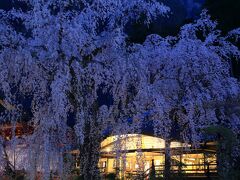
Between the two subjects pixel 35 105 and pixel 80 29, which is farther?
pixel 35 105

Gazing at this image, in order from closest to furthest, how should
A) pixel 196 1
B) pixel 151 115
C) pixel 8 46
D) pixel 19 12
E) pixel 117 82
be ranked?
pixel 8 46 → pixel 19 12 → pixel 117 82 → pixel 151 115 → pixel 196 1

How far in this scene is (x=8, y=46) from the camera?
785 centimetres

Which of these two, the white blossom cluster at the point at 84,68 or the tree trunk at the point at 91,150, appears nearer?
the white blossom cluster at the point at 84,68

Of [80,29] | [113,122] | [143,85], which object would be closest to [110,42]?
[80,29]

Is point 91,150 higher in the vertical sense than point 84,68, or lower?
lower

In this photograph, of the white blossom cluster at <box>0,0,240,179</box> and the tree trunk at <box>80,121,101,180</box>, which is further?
the tree trunk at <box>80,121,101,180</box>

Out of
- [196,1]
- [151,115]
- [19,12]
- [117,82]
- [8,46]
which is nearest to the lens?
[8,46]

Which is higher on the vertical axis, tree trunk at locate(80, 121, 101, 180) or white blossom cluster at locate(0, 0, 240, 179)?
white blossom cluster at locate(0, 0, 240, 179)

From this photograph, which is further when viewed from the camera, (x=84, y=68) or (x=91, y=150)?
(x=91, y=150)

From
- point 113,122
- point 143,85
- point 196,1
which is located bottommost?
point 113,122

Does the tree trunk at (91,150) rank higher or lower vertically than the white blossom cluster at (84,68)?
lower

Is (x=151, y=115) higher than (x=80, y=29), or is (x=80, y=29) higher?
(x=80, y=29)

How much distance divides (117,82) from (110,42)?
49.3 inches

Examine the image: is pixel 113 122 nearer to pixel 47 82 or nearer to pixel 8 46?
pixel 47 82
